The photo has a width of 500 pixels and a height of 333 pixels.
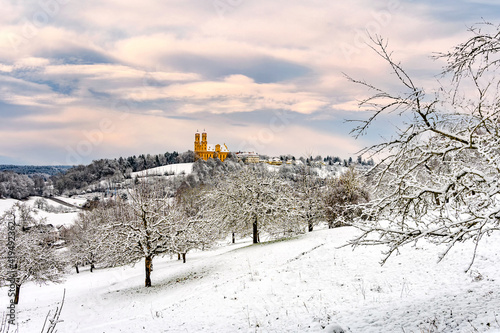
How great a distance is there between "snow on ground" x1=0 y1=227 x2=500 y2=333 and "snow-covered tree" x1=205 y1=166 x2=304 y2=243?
6.42 m

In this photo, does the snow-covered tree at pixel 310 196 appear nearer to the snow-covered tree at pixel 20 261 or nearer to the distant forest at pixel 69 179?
the snow-covered tree at pixel 20 261

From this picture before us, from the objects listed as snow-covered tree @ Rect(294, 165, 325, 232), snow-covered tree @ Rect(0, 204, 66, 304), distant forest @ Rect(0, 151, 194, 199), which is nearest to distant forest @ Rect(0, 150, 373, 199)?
distant forest @ Rect(0, 151, 194, 199)

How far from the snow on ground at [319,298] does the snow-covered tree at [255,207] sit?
253 inches

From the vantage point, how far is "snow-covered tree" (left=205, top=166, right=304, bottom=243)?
2460 cm

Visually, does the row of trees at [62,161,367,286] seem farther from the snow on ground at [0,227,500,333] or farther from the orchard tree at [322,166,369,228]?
the snow on ground at [0,227,500,333]

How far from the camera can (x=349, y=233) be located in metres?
21.2

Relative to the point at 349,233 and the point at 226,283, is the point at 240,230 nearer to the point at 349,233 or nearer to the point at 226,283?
the point at 349,233

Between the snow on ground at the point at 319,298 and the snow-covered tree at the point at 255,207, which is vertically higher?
the snow-covered tree at the point at 255,207

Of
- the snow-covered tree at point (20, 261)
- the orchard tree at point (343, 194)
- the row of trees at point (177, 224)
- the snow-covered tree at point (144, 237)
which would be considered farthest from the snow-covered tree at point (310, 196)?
the snow-covered tree at point (20, 261)

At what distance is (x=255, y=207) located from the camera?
A: 24.6 meters

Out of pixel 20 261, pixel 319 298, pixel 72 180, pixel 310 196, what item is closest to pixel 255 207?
pixel 310 196

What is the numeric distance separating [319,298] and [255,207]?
1432 centimetres

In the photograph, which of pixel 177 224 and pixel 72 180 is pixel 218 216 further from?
pixel 72 180

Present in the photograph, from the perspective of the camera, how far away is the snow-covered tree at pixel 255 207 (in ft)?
80.7
